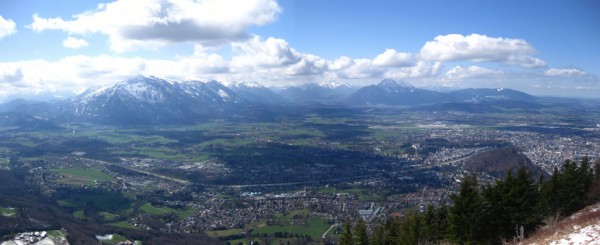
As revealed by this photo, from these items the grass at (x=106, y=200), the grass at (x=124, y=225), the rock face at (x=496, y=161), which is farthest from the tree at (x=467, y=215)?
the rock face at (x=496, y=161)

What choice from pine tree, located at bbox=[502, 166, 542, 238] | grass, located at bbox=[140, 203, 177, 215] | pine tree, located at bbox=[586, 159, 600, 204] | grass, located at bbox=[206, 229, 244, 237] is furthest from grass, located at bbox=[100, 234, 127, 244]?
pine tree, located at bbox=[586, 159, 600, 204]

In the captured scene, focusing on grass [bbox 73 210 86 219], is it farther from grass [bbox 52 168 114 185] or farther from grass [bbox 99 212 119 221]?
grass [bbox 52 168 114 185]

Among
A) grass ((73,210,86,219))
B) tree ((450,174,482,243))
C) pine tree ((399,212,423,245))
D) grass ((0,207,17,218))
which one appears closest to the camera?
tree ((450,174,482,243))

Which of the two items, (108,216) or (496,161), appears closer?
(108,216)

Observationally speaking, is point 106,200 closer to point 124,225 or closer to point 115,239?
point 124,225

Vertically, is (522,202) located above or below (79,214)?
above

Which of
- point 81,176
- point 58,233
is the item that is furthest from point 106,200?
point 81,176

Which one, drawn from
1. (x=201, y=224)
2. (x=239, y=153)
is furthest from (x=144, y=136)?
(x=201, y=224)
